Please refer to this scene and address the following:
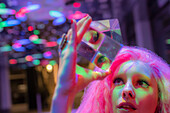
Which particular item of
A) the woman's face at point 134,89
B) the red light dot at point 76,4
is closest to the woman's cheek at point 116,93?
the woman's face at point 134,89

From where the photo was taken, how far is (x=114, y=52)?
601mm

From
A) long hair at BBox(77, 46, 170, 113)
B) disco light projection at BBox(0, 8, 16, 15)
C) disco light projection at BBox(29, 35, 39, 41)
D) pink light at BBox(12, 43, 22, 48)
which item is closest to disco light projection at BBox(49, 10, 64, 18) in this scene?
disco light projection at BBox(0, 8, 16, 15)

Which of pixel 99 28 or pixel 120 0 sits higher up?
pixel 120 0

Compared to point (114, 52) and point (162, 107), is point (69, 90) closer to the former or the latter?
point (114, 52)

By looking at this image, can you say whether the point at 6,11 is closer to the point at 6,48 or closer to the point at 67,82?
the point at 6,48

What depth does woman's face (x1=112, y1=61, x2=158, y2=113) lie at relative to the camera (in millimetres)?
608

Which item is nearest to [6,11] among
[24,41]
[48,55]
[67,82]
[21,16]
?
[21,16]

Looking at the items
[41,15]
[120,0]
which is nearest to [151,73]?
[120,0]

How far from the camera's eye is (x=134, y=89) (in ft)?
2.08

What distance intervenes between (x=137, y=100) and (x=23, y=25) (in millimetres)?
4745

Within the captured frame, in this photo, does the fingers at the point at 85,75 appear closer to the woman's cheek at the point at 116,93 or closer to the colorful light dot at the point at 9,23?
the woman's cheek at the point at 116,93

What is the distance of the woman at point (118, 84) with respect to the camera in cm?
43

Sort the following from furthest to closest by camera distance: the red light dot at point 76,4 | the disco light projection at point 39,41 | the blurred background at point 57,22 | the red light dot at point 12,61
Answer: the red light dot at point 12,61 < the disco light projection at point 39,41 < the red light dot at point 76,4 < the blurred background at point 57,22

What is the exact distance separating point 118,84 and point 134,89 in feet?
0.21
